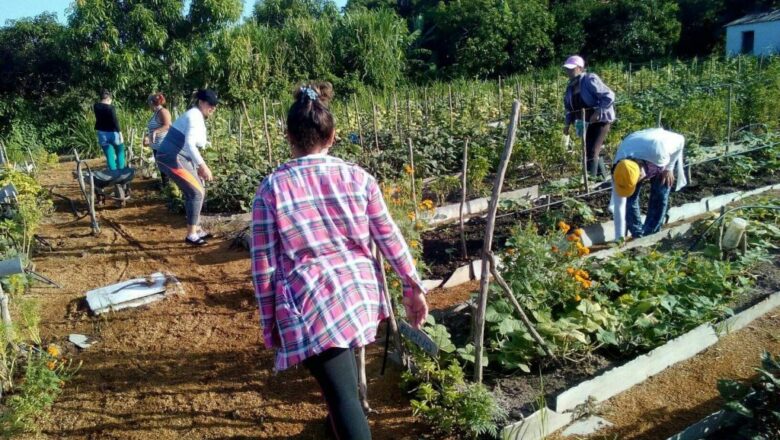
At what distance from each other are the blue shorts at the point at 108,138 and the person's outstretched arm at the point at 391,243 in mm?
7226

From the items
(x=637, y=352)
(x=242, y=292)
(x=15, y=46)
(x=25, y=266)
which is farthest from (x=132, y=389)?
(x=15, y=46)

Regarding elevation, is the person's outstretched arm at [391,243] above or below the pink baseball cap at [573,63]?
below

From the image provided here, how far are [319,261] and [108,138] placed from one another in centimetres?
732

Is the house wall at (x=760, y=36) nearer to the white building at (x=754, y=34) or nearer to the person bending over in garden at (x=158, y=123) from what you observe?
the white building at (x=754, y=34)

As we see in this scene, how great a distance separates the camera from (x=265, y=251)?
78.2 inches

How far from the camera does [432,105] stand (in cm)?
1053

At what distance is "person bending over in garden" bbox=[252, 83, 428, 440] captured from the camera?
1.95 metres

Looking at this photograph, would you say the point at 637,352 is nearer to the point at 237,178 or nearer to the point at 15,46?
the point at 237,178

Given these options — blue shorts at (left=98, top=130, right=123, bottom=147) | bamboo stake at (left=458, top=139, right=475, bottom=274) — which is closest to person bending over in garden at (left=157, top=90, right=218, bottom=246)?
bamboo stake at (left=458, top=139, right=475, bottom=274)

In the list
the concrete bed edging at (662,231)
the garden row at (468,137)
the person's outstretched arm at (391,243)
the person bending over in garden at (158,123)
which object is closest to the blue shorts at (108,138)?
the garden row at (468,137)

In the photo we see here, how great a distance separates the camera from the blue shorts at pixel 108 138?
812 cm

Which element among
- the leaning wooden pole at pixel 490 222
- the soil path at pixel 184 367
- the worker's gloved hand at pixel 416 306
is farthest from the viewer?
the soil path at pixel 184 367

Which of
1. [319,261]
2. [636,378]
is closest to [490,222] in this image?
[319,261]

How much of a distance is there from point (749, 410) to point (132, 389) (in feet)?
10.2
